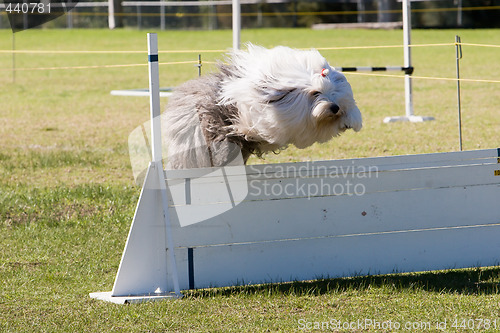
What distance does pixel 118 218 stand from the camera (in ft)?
17.6

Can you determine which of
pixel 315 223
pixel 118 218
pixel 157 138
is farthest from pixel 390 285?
pixel 118 218

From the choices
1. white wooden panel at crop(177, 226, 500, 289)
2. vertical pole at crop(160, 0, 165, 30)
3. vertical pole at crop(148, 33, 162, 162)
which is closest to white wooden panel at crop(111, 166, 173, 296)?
white wooden panel at crop(177, 226, 500, 289)

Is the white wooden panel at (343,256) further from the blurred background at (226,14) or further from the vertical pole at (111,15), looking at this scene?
the vertical pole at (111,15)

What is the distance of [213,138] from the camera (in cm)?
403

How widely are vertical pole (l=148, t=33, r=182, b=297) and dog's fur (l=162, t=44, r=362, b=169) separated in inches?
5.4

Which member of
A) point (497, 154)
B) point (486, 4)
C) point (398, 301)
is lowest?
point (398, 301)

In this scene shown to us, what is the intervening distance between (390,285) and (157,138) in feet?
5.05

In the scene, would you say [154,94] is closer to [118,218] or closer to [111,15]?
[118,218]

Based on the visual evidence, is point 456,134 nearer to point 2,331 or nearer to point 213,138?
point 213,138

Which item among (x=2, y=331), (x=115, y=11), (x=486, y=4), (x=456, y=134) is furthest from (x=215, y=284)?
(x=115, y=11)

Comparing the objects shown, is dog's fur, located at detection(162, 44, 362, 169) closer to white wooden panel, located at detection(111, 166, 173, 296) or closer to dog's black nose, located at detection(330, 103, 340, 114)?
dog's black nose, located at detection(330, 103, 340, 114)

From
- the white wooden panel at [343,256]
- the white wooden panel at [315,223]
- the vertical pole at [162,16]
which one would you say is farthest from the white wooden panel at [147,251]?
the vertical pole at [162,16]

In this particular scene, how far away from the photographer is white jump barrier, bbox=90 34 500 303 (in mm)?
3770

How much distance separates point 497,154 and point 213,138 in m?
1.67
